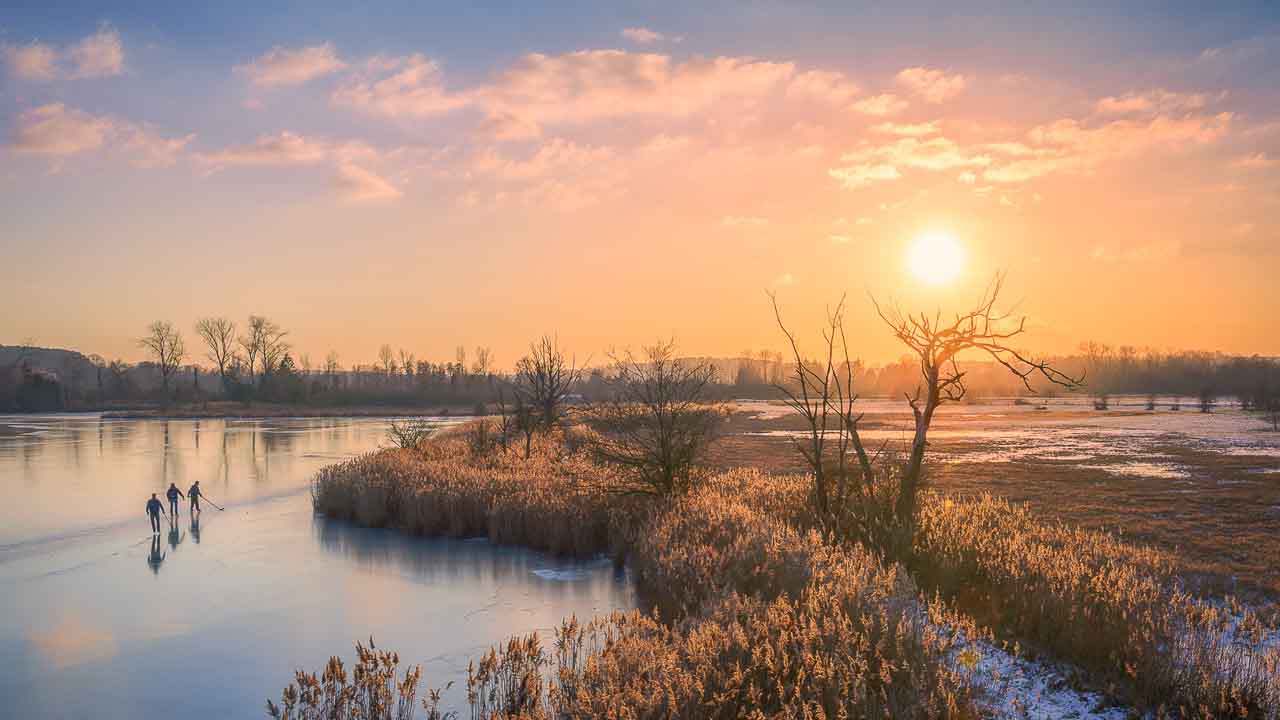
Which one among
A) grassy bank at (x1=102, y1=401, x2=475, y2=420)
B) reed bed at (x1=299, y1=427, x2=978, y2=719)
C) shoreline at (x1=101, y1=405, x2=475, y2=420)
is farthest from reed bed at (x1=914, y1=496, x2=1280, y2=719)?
grassy bank at (x1=102, y1=401, x2=475, y2=420)

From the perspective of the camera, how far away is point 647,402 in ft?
62.4

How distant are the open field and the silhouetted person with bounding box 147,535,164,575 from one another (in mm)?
13992

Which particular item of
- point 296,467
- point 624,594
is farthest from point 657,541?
point 296,467

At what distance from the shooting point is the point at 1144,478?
2647cm

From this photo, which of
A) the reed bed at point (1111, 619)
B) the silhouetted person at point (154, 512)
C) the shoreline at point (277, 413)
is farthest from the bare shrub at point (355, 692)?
the shoreline at point (277, 413)

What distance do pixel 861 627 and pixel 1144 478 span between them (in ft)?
78.4

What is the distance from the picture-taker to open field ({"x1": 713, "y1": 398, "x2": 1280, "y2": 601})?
14.9 meters

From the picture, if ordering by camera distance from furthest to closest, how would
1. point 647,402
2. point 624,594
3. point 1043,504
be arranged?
point 1043,504, point 647,402, point 624,594

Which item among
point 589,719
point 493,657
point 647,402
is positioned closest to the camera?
point 589,719

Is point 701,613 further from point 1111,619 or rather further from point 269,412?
point 269,412

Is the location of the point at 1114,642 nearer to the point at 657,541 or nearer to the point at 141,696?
the point at 657,541

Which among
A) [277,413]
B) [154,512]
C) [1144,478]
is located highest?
[277,413]

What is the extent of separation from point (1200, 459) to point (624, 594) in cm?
2927

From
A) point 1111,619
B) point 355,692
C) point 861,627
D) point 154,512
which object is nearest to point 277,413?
point 154,512
